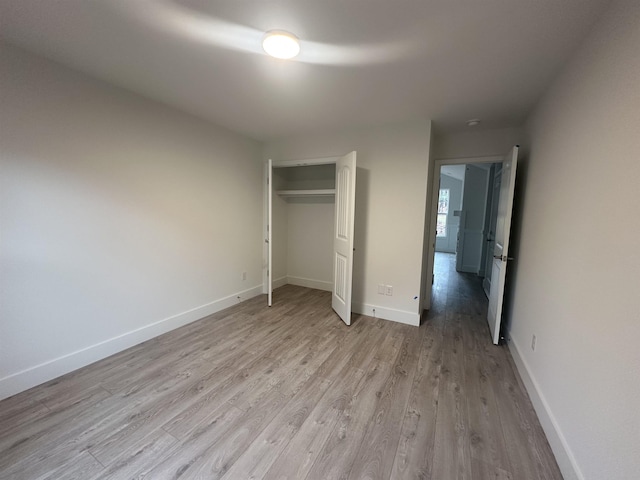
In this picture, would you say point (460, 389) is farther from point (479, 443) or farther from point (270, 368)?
point (270, 368)


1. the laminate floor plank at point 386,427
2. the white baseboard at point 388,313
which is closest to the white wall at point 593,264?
the laminate floor plank at point 386,427

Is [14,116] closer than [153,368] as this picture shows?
Yes

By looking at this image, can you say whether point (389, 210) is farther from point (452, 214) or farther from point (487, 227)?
point (452, 214)

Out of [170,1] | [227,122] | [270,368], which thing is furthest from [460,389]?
[227,122]

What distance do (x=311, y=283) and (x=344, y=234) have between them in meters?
1.72

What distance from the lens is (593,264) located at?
1.32m

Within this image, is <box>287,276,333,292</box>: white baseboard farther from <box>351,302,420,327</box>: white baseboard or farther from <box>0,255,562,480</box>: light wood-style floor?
<box>0,255,562,480</box>: light wood-style floor

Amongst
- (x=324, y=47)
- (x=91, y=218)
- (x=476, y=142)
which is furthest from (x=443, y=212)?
(x=91, y=218)

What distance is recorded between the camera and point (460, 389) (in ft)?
6.89

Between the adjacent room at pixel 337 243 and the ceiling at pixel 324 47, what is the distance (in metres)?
0.02

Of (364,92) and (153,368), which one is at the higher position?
(364,92)

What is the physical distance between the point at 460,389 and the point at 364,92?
263 cm

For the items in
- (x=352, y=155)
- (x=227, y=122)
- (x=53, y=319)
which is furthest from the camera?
(x=227, y=122)

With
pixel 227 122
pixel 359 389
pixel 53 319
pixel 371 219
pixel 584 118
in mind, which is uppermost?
pixel 227 122
